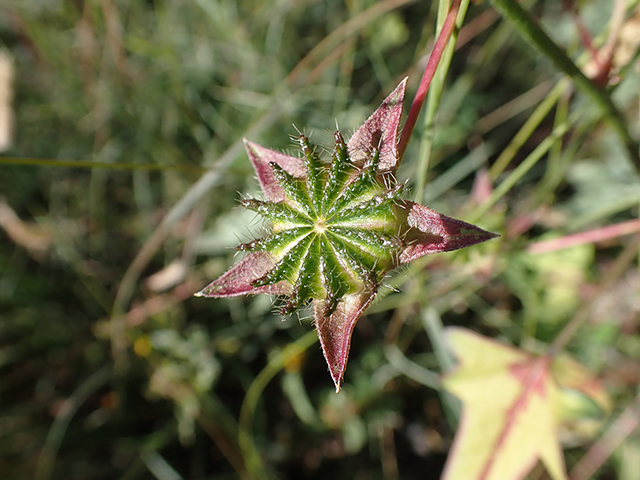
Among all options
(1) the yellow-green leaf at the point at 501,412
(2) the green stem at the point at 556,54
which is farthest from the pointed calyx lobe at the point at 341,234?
(1) the yellow-green leaf at the point at 501,412

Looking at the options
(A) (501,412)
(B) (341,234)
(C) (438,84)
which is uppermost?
(C) (438,84)

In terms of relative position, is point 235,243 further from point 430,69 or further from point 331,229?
point 430,69

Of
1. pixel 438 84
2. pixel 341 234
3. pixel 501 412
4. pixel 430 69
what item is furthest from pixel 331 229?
pixel 501 412

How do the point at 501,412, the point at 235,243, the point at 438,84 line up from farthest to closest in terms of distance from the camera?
→ 1. the point at 235,243
2. the point at 501,412
3. the point at 438,84

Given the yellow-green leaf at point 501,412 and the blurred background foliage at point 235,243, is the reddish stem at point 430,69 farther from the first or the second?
the blurred background foliage at point 235,243

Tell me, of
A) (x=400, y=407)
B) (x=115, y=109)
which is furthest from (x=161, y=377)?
(x=115, y=109)

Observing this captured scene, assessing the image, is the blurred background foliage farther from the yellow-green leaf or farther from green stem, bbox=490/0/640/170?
green stem, bbox=490/0/640/170

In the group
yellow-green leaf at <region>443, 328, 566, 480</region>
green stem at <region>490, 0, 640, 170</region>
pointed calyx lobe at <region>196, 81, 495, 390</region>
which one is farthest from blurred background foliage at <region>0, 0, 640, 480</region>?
pointed calyx lobe at <region>196, 81, 495, 390</region>
